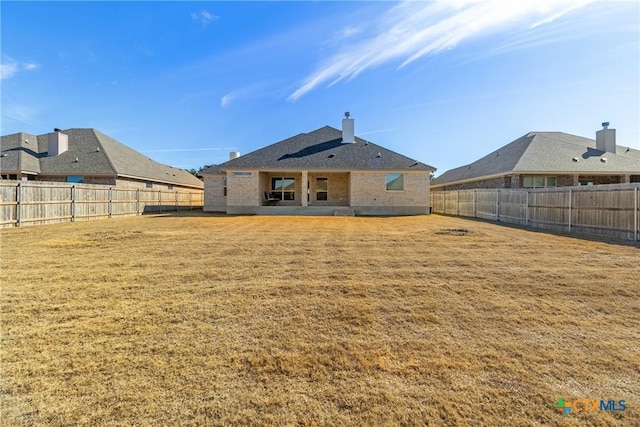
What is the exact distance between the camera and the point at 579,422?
6.82 feet

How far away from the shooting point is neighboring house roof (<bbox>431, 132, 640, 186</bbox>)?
20.9m

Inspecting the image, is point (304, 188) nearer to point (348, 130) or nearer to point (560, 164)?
point (348, 130)

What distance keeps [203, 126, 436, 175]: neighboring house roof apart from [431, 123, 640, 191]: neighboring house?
644 centimetres

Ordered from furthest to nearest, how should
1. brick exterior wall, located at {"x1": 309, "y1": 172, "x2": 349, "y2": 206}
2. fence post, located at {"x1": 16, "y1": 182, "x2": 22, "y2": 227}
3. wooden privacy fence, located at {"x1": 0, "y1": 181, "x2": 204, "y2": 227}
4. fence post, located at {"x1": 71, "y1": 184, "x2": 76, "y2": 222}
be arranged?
1. brick exterior wall, located at {"x1": 309, "y1": 172, "x2": 349, "y2": 206}
2. fence post, located at {"x1": 71, "y1": 184, "x2": 76, "y2": 222}
3. fence post, located at {"x1": 16, "y1": 182, "x2": 22, "y2": 227}
4. wooden privacy fence, located at {"x1": 0, "y1": 181, "x2": 204, "y2": 227}

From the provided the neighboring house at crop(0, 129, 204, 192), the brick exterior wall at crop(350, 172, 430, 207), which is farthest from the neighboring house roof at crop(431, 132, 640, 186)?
the neighboring house at crop(0, 129, 204, 192)

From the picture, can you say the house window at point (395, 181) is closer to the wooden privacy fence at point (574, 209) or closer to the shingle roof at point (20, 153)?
the wooden privacy fence at point (574, 209)

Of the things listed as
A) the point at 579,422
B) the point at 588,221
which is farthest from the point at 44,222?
the point at 588,221

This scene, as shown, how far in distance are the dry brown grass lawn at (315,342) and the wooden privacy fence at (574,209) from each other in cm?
619

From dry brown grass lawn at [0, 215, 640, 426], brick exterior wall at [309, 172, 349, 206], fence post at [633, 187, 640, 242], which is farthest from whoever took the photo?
brick exterior wall at [309, 172, 349, 206]

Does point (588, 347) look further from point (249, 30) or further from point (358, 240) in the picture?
point (249, 30)

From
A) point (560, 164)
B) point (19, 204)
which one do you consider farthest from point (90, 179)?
point (560, 164)

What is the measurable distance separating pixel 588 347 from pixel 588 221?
11482 mm

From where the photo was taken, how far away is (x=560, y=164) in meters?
21.3
